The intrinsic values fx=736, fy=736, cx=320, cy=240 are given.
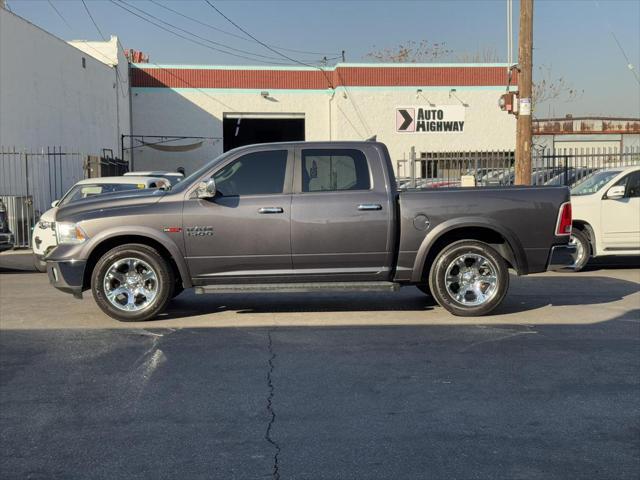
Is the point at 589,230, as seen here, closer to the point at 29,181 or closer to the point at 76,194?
the point at 76,194

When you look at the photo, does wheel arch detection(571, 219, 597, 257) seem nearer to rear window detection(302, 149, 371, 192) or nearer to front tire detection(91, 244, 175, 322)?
rear window detection(302, 149, 371, 192)

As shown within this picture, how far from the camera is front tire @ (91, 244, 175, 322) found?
26.9 feet

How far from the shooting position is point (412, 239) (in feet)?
27.1

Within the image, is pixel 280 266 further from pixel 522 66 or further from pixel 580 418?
pixel 522 66

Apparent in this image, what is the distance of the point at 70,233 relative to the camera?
8.26 meters

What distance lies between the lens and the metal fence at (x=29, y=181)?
1609 cm

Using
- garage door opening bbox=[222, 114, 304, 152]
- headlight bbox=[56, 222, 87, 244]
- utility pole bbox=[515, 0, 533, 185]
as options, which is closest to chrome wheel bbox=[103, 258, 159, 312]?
headlight bbox=[56, 222, 87, 244]

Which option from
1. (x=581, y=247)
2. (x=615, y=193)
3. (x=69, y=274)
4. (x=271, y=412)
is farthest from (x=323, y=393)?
(x=615, y=193)

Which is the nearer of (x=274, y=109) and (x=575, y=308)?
(x=575, y=308)

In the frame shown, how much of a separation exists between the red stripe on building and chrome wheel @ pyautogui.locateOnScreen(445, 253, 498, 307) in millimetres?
30583

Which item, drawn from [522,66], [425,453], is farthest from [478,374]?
[522,66]

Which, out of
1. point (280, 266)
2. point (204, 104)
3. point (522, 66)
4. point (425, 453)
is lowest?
point (425, 453)

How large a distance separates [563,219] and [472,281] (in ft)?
4.11

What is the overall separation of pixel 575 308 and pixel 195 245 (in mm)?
4647
